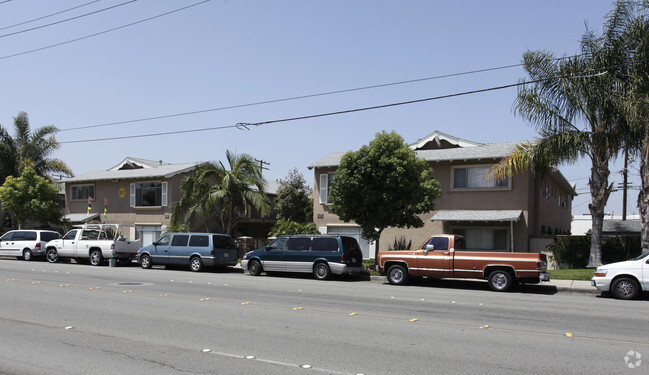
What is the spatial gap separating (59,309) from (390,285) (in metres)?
10.4

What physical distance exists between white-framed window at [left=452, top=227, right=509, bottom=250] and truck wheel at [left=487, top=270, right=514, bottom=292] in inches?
361

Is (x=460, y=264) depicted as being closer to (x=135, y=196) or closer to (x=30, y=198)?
(x=135, y=196)

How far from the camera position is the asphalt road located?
6.84 meters

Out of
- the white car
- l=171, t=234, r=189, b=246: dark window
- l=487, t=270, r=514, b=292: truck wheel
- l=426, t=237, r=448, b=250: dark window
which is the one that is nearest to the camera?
the white car

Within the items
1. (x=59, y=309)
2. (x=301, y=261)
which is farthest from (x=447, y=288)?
(x=59, y=309)

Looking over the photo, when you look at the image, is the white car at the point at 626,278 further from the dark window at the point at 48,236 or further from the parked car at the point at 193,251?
the dark window at the point at 48,236

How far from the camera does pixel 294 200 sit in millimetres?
37812

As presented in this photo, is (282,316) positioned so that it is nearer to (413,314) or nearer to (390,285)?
(413,314)

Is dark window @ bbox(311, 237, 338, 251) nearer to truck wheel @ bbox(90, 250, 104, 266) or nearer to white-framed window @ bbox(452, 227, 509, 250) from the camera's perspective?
white-framed window @ bbox(452, 227, 509, 250)

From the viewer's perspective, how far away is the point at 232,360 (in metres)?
7.00

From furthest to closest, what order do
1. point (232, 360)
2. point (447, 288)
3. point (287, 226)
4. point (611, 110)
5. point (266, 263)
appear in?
point (287, 226) → point (266, 263) → point (611, 110) → point (447, 288) → point (232, 360)

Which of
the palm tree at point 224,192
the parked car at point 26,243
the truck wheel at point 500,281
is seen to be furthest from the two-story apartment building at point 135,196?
the truck wheel at point 500,281

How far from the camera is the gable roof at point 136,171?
35219mm

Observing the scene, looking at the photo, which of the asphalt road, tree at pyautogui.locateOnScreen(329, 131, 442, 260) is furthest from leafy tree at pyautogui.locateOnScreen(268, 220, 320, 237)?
the asphalt road
